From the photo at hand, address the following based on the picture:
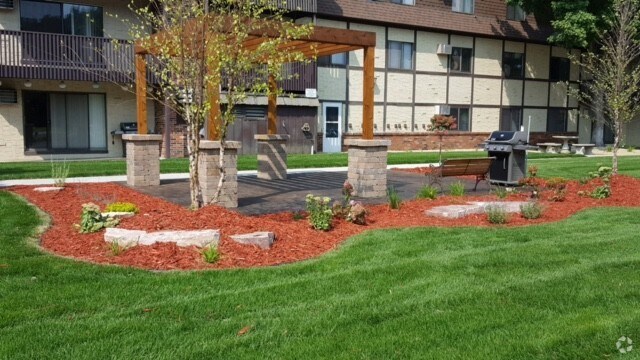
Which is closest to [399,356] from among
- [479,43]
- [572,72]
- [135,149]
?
[135,149]

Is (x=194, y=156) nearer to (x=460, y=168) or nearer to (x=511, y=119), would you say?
(x=460, y=168)

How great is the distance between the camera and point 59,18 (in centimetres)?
2098

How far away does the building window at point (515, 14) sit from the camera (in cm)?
3192

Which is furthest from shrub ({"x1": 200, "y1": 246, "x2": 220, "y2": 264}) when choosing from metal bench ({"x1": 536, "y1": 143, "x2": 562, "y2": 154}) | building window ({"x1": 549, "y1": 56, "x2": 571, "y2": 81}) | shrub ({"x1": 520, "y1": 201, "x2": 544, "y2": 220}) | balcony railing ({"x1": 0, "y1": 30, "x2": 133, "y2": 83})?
building window ({"x1": 549, "y1": 56, "x2": 571, "y2": 81})

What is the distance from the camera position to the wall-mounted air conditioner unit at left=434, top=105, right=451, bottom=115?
29.7m

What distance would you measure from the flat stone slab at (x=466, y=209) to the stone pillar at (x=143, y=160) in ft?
21.3

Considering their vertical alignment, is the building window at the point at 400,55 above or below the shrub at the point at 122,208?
above

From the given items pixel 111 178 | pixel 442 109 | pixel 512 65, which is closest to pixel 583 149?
pixel 442 109

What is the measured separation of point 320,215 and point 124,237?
8.58 feet

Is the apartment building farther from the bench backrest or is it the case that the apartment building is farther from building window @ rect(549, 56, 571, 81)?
the bench backrest

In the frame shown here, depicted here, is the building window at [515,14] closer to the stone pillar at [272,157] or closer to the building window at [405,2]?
the building window at [405,2]

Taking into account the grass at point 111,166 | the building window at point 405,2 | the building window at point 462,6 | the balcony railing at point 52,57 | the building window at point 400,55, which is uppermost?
the building window at point 462,6

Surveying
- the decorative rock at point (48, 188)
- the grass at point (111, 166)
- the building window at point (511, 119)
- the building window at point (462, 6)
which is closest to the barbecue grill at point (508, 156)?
the grass at point (111, 166)

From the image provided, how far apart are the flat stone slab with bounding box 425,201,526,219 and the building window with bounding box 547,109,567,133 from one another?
2586 cm
